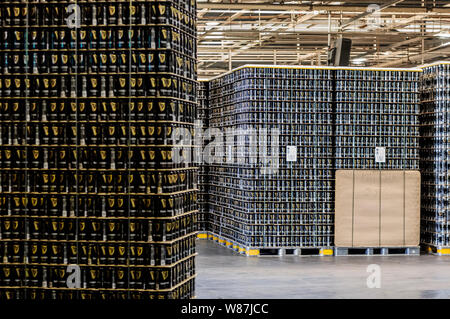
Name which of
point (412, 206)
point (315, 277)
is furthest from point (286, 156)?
point (315, 277)

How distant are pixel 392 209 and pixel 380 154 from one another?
1.22 m

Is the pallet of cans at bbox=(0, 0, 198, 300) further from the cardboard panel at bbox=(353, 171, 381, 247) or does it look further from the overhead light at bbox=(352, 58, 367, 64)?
the overhead light at bbox=(352, 58, 367, 64)

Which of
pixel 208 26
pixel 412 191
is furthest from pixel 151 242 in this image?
pixel 208 26

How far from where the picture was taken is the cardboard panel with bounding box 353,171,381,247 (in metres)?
15.3

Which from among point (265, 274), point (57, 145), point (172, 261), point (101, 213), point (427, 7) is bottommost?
point (265, 274)

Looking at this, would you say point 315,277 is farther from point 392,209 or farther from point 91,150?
point 91,150

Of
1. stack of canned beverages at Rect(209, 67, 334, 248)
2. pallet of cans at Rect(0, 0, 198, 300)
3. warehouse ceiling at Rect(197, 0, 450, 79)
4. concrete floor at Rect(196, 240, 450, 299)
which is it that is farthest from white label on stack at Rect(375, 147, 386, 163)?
pallet of cans at Rect(0, 0, 198, 300)

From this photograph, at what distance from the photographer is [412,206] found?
51.1 ft

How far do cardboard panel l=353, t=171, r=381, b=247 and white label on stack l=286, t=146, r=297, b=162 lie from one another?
1.38 meters

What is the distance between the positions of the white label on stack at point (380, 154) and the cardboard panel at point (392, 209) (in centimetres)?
26

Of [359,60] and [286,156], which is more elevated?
[359,60]
